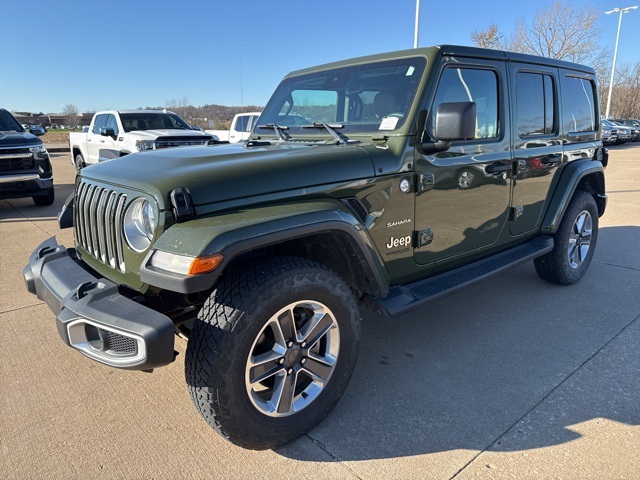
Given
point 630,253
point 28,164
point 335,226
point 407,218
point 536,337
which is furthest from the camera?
point 28,164

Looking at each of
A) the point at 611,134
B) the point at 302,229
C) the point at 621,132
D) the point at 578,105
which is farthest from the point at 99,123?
the point at 621,132

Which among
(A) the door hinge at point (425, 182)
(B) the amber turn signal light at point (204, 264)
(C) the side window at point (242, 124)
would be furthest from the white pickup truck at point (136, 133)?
(B) the amber turn signal light at point (204, 264)

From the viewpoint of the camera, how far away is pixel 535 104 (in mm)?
3781

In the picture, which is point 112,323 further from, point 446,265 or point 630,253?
point 630,253

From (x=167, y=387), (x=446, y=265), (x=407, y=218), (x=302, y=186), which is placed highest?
(x=302, y=186)

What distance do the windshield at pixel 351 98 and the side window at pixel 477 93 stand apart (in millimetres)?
205

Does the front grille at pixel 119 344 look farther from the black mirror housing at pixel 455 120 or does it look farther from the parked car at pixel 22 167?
the parked car at pixel 22 167

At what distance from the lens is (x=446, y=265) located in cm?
323

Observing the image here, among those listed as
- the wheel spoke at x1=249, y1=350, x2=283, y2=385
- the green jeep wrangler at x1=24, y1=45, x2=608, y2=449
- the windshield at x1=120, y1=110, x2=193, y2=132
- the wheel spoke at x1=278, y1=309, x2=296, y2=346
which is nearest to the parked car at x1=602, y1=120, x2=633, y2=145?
the windshield at x1=120, y1=110, x2=193, y2=132

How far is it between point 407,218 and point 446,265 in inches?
25.2

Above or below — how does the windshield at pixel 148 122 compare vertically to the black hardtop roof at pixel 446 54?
below

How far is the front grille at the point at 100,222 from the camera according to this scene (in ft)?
7.71

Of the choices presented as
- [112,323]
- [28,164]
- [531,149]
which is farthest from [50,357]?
[28,164]

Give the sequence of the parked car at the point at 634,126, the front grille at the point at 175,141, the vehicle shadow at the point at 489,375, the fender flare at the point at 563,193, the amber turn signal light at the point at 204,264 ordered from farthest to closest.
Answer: the parked car at the point at 634,126 → the front grille at the point at 175,141 → the fender flare at the point at 563,193 → the vehicle shadow at the point at 489,375 → the amber turn signal light at the point at 204,264
